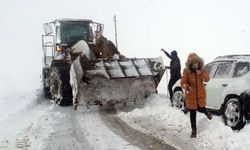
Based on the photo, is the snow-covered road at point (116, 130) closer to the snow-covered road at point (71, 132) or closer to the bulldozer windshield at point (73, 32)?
the snow-covered road at point (71, 132)

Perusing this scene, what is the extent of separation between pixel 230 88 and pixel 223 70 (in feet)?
3.24

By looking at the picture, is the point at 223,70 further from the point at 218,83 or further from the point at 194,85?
the point at 194,85

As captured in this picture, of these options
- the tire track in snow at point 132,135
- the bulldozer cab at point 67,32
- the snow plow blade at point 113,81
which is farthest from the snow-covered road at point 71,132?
the bulldozer cab at point 67,32

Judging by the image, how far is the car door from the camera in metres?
10.6

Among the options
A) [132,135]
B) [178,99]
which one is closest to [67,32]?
[178,99]

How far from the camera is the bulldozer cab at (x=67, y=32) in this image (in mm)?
17141

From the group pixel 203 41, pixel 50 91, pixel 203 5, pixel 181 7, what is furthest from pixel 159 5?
pixel 50 91

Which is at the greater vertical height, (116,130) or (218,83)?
(218,83)

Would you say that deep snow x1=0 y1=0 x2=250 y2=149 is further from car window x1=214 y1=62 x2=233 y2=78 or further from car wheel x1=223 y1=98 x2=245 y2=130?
car window x1=214 y1=62 x2=233 y2=78

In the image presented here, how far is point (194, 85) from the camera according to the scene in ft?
31.6

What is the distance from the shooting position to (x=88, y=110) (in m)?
14.3

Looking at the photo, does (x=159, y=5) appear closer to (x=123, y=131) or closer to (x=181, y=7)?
(x=181, y=7)

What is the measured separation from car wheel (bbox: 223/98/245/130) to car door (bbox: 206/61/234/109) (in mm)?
459

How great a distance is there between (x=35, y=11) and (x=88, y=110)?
59785 mm
